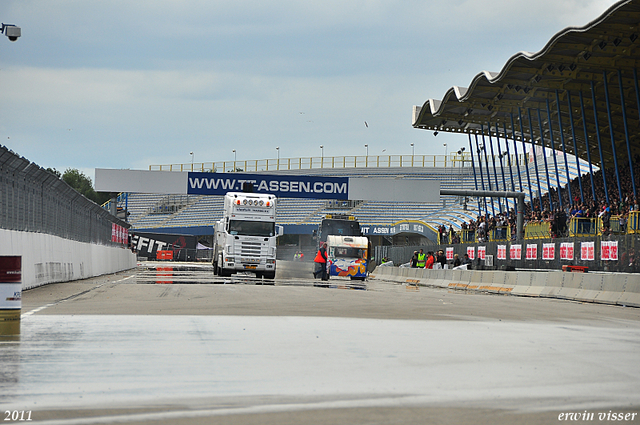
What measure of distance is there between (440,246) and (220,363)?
38.4 metres

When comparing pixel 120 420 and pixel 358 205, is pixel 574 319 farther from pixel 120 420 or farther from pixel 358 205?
pixel 358 205

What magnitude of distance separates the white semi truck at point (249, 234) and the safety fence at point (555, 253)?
9.49m

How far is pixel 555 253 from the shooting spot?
95.9 feet

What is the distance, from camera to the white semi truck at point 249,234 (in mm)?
37000

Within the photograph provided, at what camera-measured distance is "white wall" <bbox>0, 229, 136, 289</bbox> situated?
19.5 meters

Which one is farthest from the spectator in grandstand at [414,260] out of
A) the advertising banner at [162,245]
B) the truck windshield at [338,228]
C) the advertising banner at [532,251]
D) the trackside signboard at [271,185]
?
the advertising banner at [162,245]

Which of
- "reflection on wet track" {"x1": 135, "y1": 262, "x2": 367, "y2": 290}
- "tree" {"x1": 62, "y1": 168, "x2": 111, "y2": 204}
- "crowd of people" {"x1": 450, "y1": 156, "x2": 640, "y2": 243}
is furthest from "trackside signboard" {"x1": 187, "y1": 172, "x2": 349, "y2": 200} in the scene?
"tree" {"x1": 62, "y1": 168, "x2": 111, "y2": 204}

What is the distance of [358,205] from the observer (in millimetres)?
87750

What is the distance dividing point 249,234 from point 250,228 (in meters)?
0.29

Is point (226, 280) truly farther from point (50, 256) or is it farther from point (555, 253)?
point (555, 253)

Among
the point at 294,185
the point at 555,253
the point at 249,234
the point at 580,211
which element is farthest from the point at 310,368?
the point at 294,185

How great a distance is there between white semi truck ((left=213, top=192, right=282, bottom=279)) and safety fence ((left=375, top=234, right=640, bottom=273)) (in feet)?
31.1

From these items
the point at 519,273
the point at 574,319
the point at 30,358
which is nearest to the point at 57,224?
the point at 519,273

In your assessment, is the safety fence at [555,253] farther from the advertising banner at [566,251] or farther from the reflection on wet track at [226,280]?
the reflection on wet track at [226,280]
